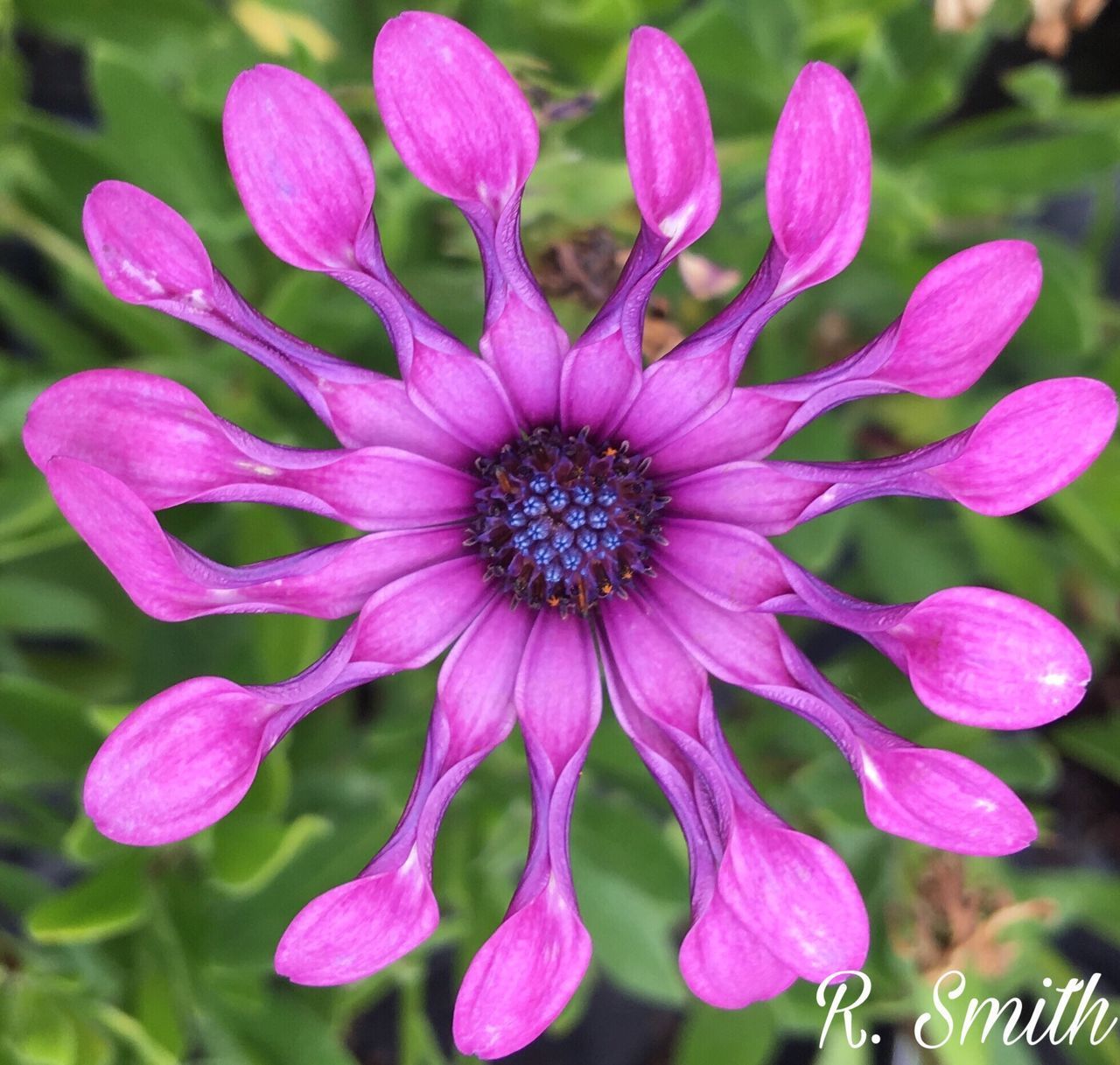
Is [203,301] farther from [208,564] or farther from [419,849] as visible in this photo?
[419,849]

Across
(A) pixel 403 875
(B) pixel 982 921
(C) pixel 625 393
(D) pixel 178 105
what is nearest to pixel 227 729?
(A) pixel 403 875

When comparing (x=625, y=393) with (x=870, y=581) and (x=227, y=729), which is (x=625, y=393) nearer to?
(x=227, y=729)

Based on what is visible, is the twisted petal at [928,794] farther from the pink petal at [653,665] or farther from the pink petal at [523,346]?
the pink petal at [523,346]

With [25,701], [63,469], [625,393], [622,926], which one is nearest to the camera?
[63,469]

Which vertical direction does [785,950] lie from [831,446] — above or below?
below

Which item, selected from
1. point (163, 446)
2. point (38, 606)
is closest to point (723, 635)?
point (163, 446)
